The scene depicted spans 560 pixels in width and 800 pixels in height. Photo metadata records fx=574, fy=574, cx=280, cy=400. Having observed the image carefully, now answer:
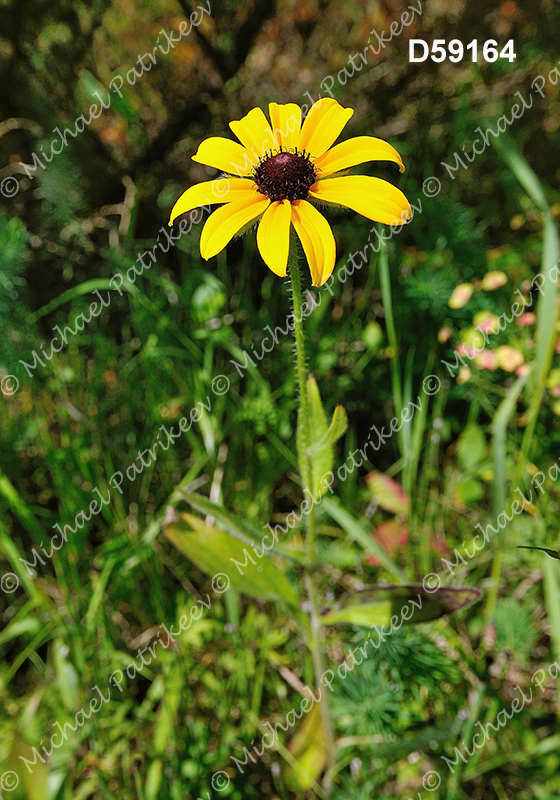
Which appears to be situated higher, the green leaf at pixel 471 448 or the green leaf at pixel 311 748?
the green leaf at pixel 471 448

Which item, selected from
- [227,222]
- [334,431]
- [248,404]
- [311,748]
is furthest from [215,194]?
[311,748]

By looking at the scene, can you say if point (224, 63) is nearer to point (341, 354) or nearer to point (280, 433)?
point (341, 354)

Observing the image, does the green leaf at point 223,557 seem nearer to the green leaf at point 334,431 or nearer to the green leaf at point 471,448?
the green leaf at point 334,431

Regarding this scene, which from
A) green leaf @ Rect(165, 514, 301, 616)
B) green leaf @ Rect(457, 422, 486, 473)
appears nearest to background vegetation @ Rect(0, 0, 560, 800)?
green leaf @ Rect(457, 422, 486, 473)

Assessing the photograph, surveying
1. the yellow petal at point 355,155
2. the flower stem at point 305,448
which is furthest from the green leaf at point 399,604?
the yellow petal at point 355,155

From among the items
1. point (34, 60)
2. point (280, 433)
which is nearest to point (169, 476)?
point (280, 433)

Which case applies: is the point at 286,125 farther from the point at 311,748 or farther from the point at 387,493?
the point at 311,748
